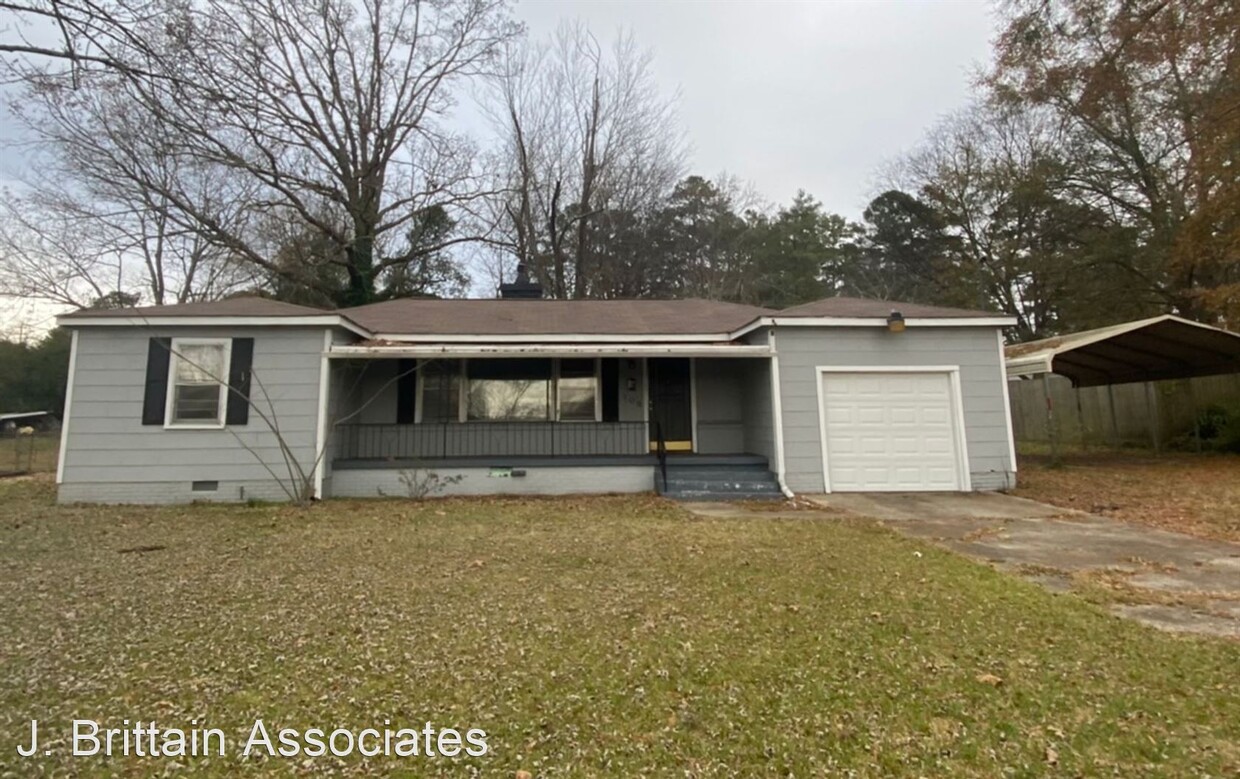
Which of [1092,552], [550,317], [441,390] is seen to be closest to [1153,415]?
→ [1092,552]

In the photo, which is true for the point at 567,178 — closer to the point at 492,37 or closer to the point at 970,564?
the point at 492,37

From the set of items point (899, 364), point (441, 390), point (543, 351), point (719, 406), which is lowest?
point (719, 406)

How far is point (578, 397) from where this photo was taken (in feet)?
35.8

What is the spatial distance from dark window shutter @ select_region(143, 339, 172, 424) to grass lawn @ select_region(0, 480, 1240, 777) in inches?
142

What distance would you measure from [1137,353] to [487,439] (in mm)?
12967

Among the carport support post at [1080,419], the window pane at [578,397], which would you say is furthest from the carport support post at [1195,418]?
the window pane at [578,397]

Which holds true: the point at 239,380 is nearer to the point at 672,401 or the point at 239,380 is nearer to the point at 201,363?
the point at 201,363

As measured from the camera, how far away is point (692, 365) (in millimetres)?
11188

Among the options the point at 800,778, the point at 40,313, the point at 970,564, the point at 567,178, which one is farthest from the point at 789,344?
the point at 40,313

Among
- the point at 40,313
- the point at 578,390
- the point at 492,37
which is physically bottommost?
the point at 578,390

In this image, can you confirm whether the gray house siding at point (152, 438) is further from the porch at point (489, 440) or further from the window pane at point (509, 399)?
the window pane at point (509, 399)

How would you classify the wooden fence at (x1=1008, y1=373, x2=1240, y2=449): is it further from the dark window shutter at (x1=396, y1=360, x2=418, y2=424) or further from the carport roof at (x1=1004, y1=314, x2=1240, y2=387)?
the dark window shutter at (x1=396, y1=360, x2=418, y2=424)

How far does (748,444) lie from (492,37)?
649 inches

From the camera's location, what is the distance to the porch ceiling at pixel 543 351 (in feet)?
29.7
